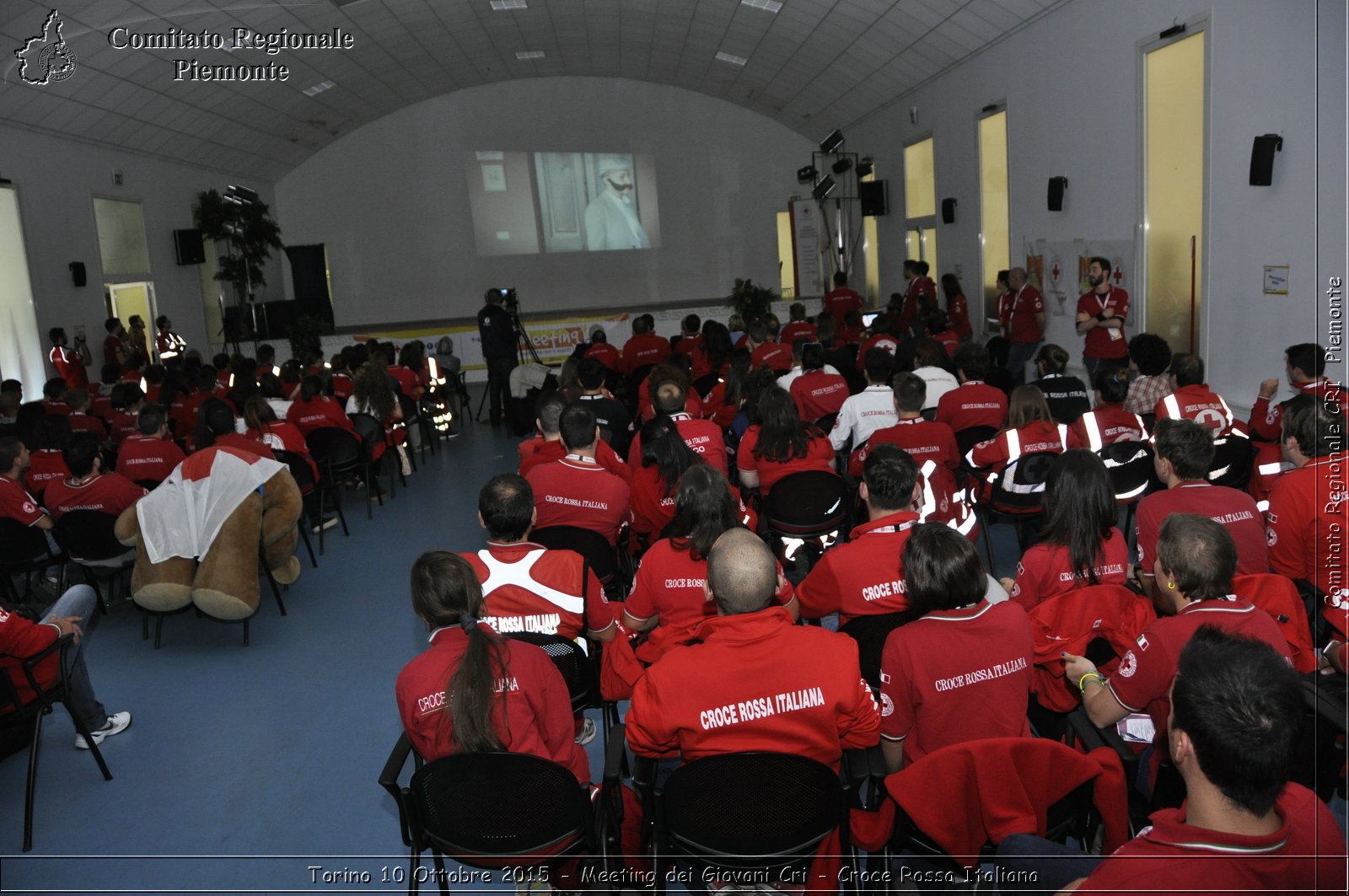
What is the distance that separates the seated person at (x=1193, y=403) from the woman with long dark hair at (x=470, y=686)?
3578 mm

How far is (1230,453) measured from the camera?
4.53 m

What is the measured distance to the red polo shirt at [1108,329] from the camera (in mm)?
8023

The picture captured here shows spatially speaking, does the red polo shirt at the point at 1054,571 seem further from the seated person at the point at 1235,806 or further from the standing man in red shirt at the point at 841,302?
the standing man in red shirt at the point at 841,302

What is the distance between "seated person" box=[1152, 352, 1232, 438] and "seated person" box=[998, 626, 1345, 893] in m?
3.45

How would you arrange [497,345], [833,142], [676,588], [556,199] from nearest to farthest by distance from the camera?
[676,588] → [497,345] → [833,142] → [556,199]

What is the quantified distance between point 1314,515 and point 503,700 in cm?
275

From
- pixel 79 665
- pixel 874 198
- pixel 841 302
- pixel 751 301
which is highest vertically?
pixel 874 198

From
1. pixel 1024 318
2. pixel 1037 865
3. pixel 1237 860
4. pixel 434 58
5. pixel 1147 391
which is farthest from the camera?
pixel 434 58

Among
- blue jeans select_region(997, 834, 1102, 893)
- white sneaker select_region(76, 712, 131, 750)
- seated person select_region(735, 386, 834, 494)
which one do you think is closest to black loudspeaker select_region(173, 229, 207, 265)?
white sneaker select_region(76, 712, 131, 750)

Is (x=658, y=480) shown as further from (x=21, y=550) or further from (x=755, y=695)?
(x=21, y=550)

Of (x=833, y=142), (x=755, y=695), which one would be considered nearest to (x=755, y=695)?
(x=755, y=695)

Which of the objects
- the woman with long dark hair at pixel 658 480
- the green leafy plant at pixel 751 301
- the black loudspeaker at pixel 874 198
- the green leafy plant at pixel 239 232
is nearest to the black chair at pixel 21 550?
the woman with long dark hair at pixel 658 480

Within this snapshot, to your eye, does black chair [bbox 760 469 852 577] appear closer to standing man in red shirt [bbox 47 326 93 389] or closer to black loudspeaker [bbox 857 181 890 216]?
standing man in red shirt [bbox 47 326 93 389]

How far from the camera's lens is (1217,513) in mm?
3270
